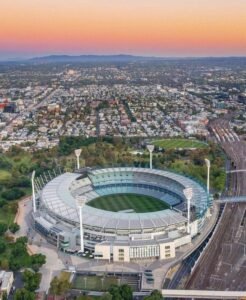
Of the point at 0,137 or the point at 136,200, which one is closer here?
the point at 136,200

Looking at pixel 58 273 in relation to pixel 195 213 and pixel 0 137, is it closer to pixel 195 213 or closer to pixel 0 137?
pixel 195 213

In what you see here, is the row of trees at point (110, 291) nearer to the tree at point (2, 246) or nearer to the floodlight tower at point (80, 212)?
the floodlight tower at point (80, 212)

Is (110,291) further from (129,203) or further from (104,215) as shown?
(129,203)

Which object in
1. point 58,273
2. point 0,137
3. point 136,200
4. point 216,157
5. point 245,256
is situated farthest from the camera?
point 0,137

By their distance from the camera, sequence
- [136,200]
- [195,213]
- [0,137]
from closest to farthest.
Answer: [195,213], [136,200], [0,137]

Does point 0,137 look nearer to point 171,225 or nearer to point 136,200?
point 136,200


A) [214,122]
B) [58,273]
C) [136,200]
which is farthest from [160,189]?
[214,122]

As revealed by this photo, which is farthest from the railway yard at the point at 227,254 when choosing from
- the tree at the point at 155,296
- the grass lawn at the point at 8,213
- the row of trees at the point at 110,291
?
the grass lawn at the point at 8,213
